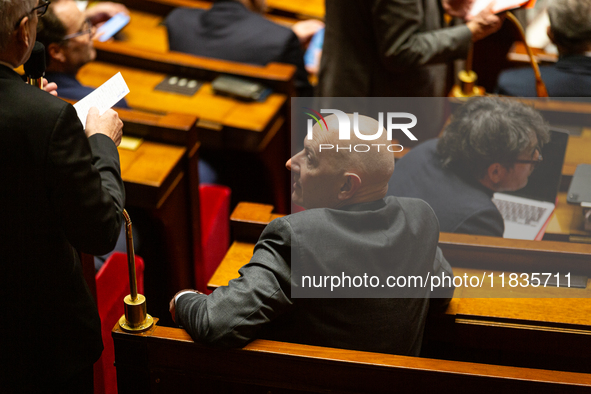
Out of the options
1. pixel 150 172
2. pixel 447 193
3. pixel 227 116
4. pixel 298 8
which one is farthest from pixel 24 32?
pixel 298 8

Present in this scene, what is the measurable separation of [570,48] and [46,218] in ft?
6.60

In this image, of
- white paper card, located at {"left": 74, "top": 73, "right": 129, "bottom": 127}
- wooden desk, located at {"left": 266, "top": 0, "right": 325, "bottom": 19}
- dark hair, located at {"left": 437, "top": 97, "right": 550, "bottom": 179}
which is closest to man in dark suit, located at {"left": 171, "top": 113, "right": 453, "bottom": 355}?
white paper card, located at {"left": 74, "top": 73, "right": 129, "bottom": 127}

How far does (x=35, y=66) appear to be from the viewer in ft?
4.27

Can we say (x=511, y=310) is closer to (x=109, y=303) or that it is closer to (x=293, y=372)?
(x=293, y=372)

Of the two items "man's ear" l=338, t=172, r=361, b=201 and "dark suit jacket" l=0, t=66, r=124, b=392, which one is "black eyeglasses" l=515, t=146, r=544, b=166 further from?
"dark suit jacket" l=0, t=66, r=124, b=392

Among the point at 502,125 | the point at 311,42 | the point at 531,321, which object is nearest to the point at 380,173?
the point at 531,321

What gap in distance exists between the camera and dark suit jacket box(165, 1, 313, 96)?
3008 mm

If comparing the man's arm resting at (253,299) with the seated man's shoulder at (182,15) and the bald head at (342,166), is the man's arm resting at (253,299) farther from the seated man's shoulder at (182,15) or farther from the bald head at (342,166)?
the seated man's shoulder at (182,15)

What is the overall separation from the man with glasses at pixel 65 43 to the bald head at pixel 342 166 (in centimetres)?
99

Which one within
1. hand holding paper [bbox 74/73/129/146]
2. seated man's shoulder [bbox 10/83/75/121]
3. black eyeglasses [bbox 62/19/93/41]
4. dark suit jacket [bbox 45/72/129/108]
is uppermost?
seated man's shoulder [bbox 10/83/75/121]

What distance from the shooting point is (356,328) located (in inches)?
53.4

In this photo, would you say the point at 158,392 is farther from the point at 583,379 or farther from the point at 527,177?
the point at 527,177

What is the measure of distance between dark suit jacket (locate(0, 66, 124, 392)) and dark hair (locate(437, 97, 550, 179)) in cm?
95

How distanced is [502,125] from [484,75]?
2085 millimetres
